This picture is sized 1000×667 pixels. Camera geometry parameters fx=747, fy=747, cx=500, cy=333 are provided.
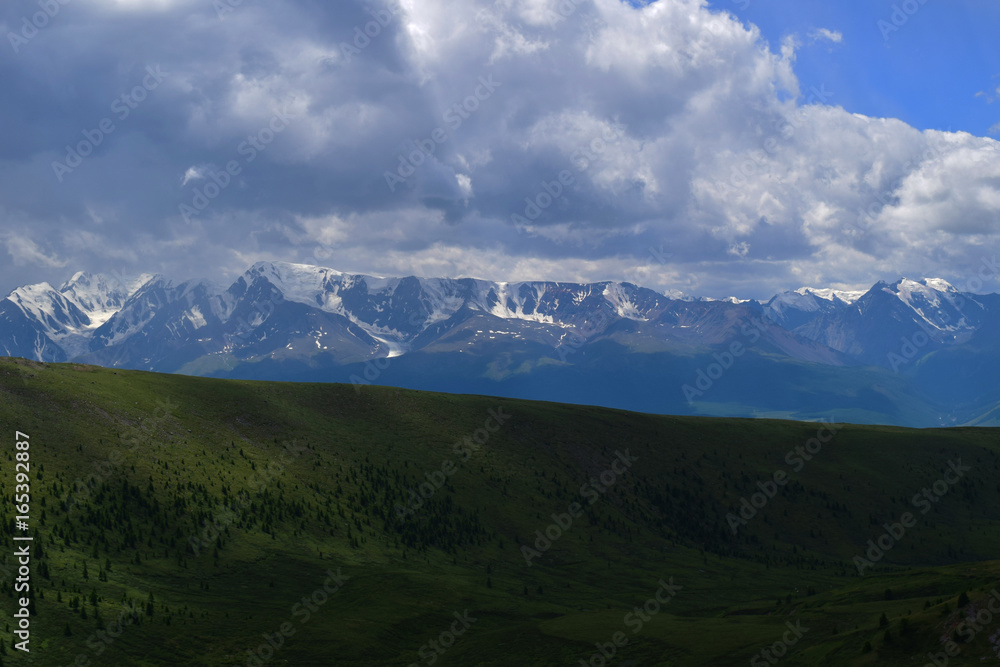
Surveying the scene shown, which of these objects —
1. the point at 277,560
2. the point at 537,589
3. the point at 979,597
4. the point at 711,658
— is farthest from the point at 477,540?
the point at 979,597

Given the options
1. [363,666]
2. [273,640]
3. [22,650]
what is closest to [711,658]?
[363,666]

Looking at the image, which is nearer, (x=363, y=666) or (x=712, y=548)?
(x=363, y=666)

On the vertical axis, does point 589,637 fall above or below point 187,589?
above

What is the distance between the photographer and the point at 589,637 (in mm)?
80375

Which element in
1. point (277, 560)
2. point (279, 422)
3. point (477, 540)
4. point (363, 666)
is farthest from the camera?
point (279, 422)

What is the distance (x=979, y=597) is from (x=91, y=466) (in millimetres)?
127713

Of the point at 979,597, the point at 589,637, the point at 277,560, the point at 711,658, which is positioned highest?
the point at 979,597

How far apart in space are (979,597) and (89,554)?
9876cm

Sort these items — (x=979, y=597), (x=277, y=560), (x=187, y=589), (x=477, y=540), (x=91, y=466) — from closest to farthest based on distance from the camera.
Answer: (x=979, y=597) → (x=187, y=589) → (x=277, y=560) → (x=91, y=466) → (x=477, y=540)

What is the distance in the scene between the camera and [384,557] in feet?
428

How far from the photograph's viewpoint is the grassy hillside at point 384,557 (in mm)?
73938

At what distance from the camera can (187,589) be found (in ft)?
316

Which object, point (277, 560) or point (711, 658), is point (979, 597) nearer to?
point (711, 658)

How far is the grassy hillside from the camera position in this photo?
243 ft
